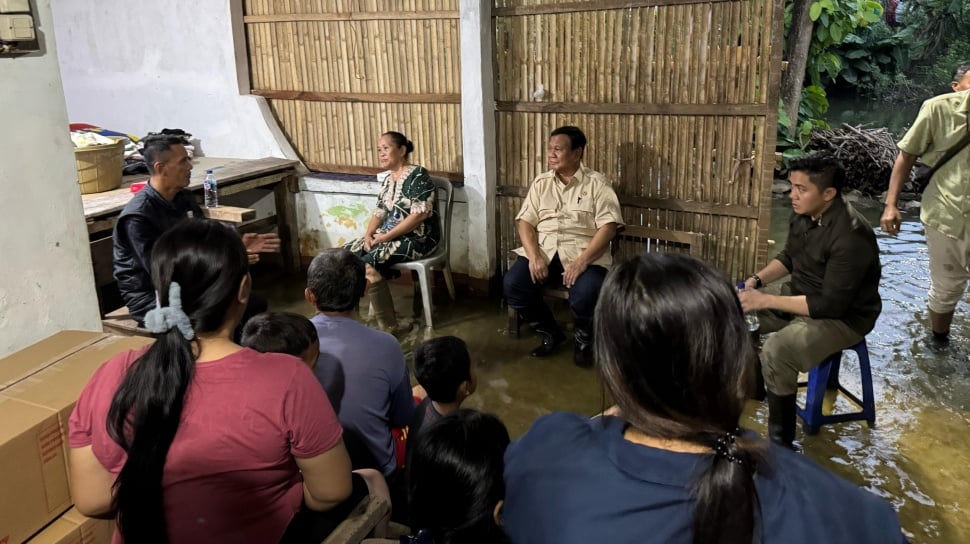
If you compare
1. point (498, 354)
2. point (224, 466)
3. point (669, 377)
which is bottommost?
point (498, 354)

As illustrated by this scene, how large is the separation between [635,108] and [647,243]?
0.85 metres

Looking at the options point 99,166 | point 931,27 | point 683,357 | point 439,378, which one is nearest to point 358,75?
point 99,166

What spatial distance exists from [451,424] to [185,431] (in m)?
0.57

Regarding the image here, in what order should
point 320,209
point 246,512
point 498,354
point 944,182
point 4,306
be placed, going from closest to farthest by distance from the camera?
point 246,512, point 4,306, point 944,182, point 498,354, point 320,209

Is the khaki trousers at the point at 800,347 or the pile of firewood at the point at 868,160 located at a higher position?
the pile of firewood at the point at 868,160

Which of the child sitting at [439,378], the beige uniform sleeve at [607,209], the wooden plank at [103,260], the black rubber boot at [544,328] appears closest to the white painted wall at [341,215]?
the black rubber boot at [544,328]

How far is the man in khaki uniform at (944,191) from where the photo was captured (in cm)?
372

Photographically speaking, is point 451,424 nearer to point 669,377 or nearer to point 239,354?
point 239,354

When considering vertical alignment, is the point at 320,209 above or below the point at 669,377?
below

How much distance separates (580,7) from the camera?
14.2ft

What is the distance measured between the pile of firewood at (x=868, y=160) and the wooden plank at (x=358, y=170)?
4461 millimetres

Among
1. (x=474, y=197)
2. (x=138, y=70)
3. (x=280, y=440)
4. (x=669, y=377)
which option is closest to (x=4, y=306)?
(x=280, y=440)

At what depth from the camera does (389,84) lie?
5.06 m

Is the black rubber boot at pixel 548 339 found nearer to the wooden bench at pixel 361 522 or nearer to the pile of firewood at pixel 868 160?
the wooden bench at pixel 361 522
